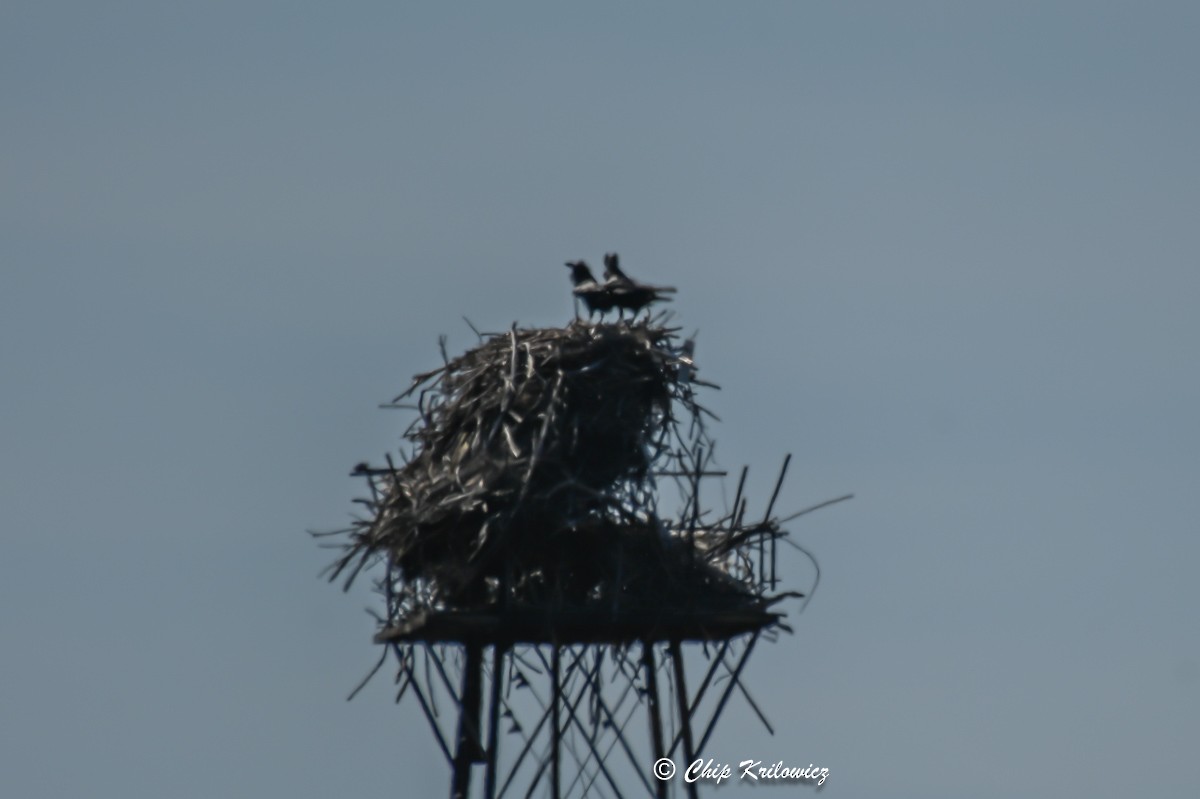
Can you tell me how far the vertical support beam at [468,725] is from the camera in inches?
955

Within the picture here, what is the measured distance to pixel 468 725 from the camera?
79.8ft

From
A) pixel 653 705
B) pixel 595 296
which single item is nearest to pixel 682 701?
pixel 653 705

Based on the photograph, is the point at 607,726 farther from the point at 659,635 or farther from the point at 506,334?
the point at 506,334

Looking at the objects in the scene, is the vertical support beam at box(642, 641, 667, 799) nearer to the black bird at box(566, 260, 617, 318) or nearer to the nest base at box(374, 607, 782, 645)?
the nest base at box(374, 607, 782, 645)

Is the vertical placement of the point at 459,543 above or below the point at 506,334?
below

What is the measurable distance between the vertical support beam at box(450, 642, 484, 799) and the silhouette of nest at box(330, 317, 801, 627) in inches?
26.0

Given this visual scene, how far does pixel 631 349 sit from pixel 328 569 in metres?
3.09

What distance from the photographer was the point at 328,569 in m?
24.7

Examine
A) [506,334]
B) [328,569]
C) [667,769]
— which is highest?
[506,334]

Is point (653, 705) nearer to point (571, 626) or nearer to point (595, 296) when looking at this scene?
point (571, 626)

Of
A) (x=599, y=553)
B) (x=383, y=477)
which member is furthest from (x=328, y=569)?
(x=599, y=553)

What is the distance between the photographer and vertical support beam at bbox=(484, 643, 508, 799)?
23469 mm

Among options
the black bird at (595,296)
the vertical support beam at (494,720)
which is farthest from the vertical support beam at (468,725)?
the black bird at (595,296)

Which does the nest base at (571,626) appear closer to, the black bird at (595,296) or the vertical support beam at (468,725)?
the vertical support beam at (468,725)
